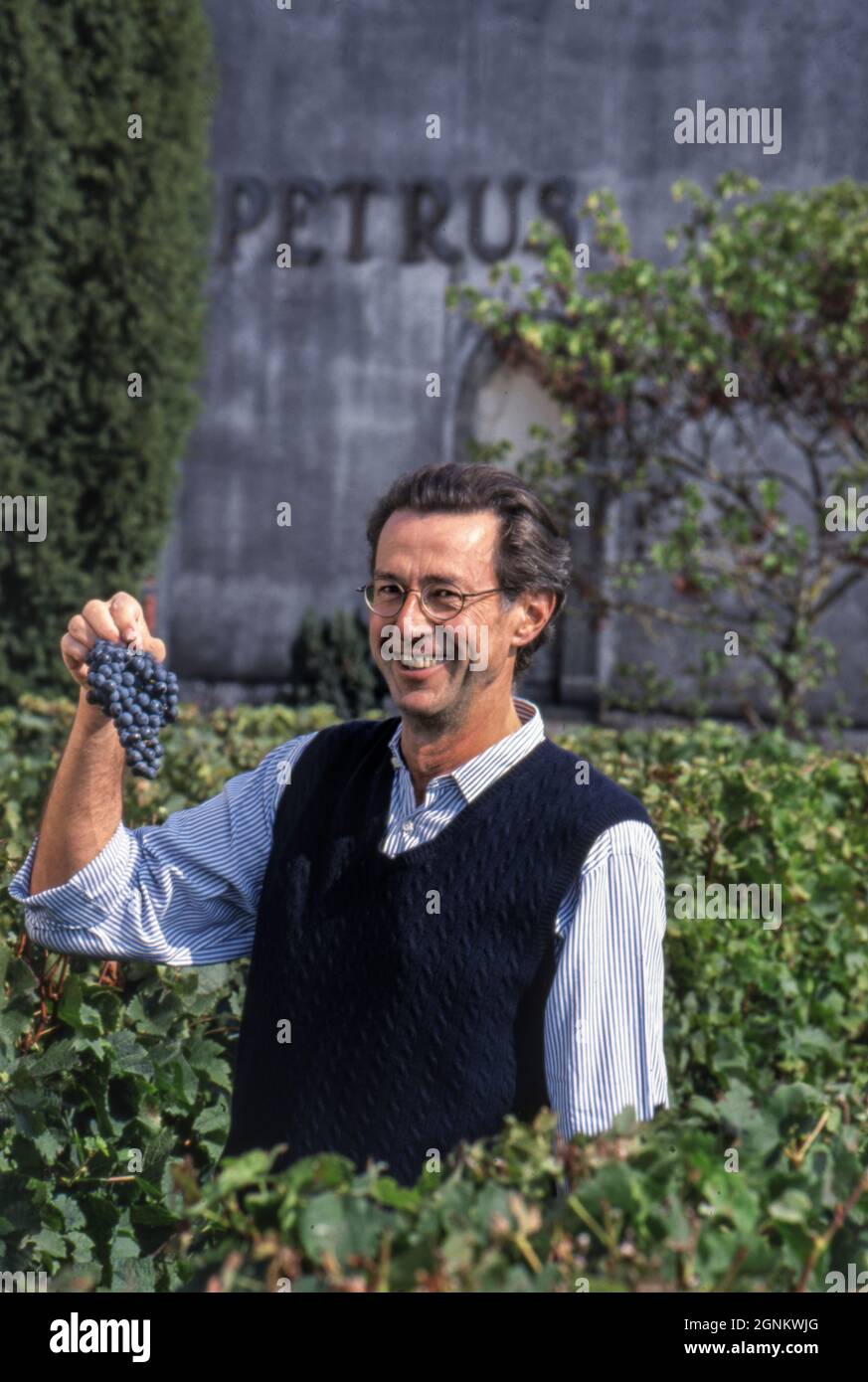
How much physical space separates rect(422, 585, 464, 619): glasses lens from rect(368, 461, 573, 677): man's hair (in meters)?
0.08

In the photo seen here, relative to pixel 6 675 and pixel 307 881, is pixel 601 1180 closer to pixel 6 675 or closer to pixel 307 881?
pixel 307 881

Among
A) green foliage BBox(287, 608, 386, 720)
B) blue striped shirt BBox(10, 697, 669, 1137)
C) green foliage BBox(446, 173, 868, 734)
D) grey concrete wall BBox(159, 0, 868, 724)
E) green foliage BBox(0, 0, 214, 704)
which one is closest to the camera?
blue striped shirt BBox(10, 697, 669, 1137)

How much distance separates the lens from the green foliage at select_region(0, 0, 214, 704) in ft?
29.2

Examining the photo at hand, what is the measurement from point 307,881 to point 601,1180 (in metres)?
0.94

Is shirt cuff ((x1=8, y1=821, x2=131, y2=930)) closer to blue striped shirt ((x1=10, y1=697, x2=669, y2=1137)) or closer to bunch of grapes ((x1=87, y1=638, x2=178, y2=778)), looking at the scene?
blue striped shirt ((x1=10, y1=697, x2=669, y2=1137))

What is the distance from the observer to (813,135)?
1312 cm

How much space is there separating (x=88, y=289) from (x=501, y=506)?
294 inches

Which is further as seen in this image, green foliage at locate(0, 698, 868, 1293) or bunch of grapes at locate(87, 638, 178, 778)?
bunch of grapes at locate(87, 638, 178, 778)

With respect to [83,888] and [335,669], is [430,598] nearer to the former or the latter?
[83,888]

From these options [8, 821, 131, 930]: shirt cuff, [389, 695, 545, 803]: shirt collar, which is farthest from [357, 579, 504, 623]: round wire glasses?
[8, 821, 131, 930]: shirt cuff

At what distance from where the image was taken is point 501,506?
2297 mm

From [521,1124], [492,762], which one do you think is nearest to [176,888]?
[492,762]

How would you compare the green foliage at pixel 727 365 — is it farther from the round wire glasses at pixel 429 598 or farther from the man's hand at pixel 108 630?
the man's hand at pixel 108 630

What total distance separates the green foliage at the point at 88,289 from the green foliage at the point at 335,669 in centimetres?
169
